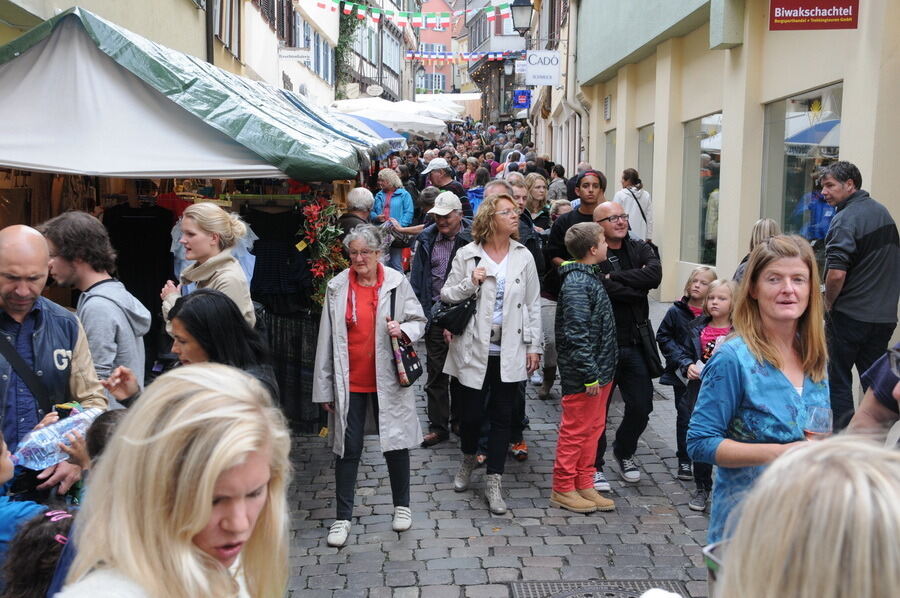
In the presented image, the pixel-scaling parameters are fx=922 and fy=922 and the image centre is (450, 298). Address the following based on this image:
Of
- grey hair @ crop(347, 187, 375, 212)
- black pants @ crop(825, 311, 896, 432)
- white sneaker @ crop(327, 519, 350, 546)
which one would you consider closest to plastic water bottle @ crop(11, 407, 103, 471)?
white sneaker @ crop(327, 519, 350, 546)

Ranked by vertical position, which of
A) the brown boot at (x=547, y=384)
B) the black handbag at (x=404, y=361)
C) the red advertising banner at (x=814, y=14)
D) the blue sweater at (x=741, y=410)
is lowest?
the brown boot at (x=547, y=384)

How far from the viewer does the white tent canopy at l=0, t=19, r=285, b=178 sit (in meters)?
5.66

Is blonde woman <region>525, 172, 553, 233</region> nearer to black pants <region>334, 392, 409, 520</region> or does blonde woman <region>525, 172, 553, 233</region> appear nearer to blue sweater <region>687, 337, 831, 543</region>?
black pants <region>334, 392, 409, 520</region>

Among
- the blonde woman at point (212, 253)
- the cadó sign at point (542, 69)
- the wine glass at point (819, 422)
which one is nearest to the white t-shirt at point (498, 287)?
the blonde woman at point (212, 253)

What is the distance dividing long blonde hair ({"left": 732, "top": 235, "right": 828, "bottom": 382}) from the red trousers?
2605mm

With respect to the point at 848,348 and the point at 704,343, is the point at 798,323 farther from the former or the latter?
the point at 848,348

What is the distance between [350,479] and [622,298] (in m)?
2.15

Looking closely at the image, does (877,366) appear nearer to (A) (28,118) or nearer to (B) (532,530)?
(B) (532,530)

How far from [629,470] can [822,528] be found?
531 cm

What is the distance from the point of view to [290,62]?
79.7 ft

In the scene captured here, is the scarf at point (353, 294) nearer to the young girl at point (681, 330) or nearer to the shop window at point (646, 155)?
the young girl at point (681, 330)

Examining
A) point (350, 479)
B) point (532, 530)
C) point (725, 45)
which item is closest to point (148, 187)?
point (350, 479)

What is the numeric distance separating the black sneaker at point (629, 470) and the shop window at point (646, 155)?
1010cm

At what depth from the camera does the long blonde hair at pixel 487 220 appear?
6.02 m
